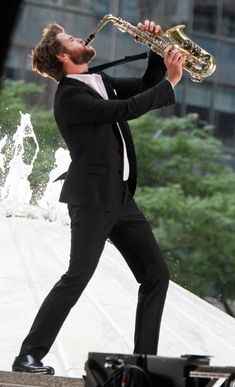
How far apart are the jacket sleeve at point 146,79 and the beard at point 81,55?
14 centimetres

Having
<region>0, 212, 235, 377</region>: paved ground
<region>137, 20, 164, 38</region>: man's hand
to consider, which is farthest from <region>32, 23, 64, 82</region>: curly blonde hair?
<region>0, 212, 235, 377</region>: paved ground

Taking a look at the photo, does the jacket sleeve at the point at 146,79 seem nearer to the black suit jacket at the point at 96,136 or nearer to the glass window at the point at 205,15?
the black suit jacket at the point at 96,136

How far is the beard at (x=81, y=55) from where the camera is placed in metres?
4.46

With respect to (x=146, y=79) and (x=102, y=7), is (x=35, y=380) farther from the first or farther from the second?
(x=102, y=7)

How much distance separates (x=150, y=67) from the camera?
15.2ft

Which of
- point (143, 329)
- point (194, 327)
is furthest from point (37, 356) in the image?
point (194, 327)

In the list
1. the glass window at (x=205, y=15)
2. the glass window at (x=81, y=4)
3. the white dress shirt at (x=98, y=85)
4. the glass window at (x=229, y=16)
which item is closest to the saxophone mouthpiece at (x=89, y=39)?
the white dress shirt at (x=98, y=85)

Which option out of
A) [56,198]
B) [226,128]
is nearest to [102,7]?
[226,128]

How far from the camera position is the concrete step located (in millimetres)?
3770

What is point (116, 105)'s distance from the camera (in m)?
4.30

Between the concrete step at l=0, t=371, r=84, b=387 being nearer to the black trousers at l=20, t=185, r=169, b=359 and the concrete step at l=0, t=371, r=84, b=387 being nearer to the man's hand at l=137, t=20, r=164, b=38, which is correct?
the black trousers at l=20, t=185, r=169, b=359

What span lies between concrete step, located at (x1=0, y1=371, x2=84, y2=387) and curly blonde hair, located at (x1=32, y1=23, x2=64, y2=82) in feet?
4.30

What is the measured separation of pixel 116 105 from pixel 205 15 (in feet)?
90.1

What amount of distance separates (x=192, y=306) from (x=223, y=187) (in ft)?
45.0
